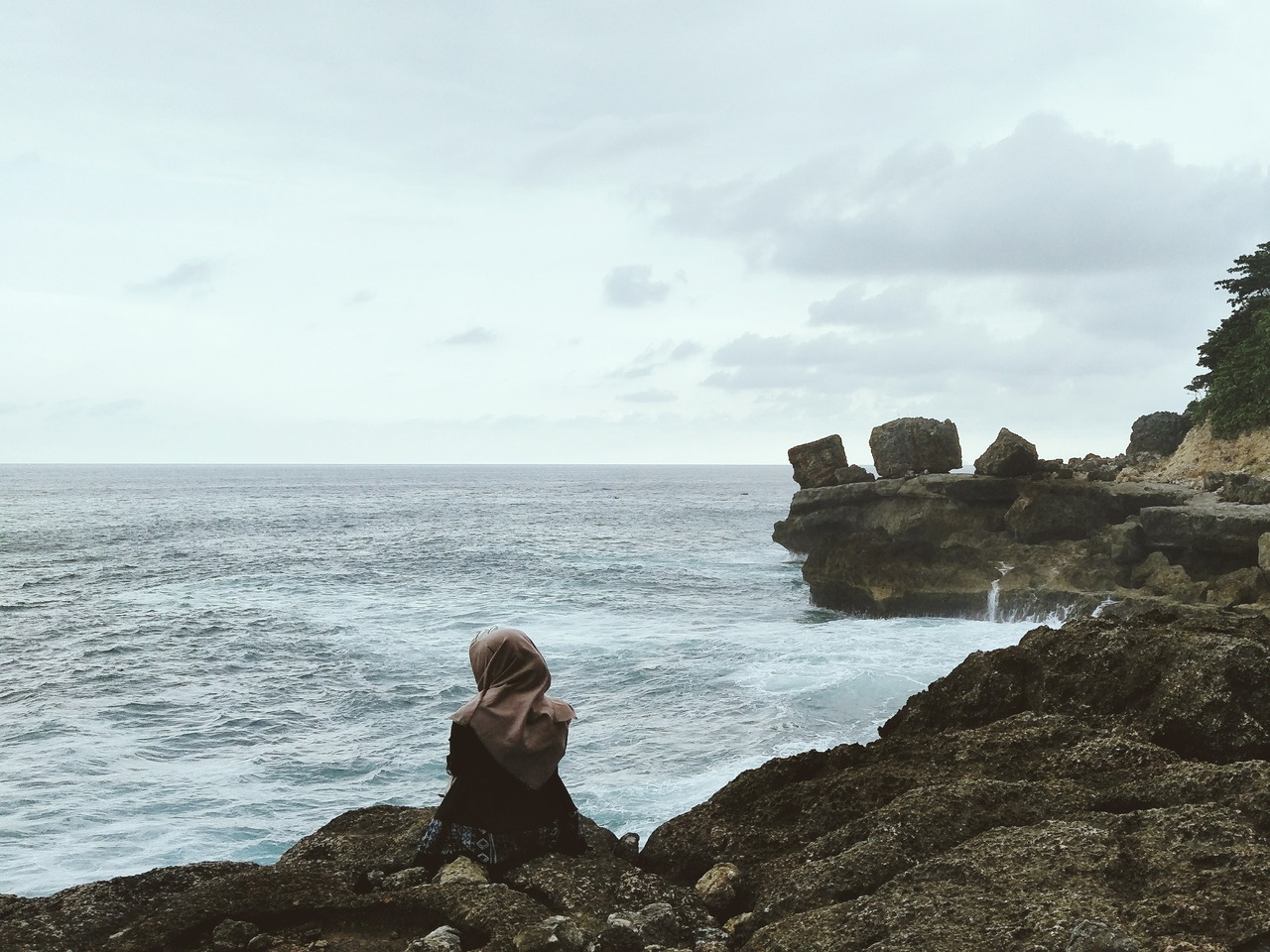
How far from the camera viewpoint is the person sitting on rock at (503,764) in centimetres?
575

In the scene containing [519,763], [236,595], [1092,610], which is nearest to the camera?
[519,763]

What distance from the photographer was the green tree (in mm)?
35625

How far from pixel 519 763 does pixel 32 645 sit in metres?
25.6

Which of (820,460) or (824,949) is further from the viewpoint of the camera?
(820,460)

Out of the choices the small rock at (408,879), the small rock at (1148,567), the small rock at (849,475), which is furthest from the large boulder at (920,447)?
the small rock at (408,879)

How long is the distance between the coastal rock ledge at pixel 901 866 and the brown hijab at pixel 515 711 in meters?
0.66

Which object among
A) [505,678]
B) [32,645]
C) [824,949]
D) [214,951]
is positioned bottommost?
[32,645]

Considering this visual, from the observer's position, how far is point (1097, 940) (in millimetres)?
3736

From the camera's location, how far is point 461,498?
121m

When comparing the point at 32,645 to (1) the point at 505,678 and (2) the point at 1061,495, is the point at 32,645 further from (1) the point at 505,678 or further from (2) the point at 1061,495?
→ (2) the point at 1061,495

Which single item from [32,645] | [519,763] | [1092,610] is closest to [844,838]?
[519,763]

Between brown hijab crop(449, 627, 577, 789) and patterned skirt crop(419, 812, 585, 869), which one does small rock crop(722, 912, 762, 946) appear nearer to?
patterned skirt crop(419, 812, 585, 869)

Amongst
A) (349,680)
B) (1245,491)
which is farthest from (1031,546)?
(349,680)

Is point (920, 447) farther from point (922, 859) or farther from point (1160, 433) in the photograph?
point (922, 859)
